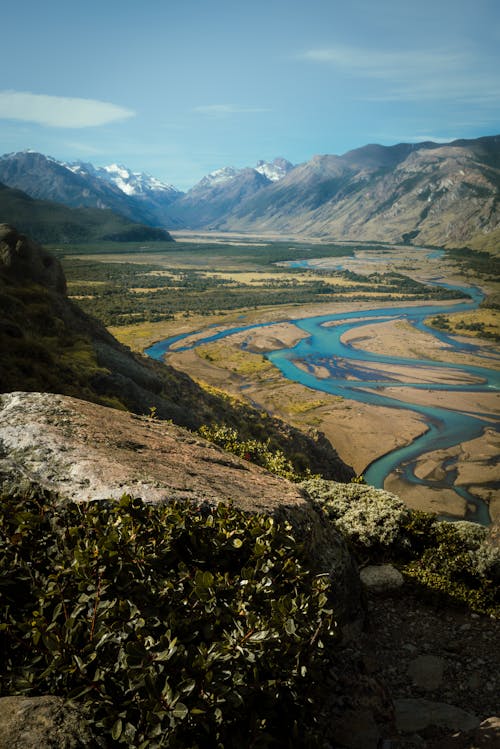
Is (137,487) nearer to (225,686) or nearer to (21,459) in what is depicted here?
(21,459)

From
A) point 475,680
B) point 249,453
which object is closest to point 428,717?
point 475,680

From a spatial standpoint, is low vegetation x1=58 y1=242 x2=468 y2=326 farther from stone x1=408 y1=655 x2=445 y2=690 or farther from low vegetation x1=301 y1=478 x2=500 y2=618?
stone x1=408 y1=655 x2=445 y2=690

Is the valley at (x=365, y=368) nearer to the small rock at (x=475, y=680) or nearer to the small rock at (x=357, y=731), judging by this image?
the small rock at (x=475, y=680)

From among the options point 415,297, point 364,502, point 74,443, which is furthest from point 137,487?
point 415,297

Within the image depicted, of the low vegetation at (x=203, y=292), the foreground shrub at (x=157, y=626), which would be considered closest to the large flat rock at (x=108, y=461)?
the foreground shrub at (x=157, y=626)

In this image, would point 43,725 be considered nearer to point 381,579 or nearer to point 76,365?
point 381,579
